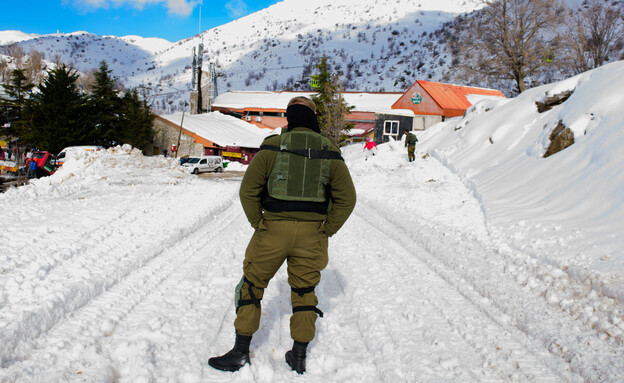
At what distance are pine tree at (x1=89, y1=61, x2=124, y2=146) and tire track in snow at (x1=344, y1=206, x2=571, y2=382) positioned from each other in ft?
143

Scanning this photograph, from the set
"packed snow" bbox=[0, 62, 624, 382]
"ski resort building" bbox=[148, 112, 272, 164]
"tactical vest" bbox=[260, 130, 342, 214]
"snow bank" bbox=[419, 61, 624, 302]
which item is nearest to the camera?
"tactical vest" bbox=[260, 130, 342, 214]

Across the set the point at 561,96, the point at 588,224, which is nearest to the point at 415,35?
the point at 561,96

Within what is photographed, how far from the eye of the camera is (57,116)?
3647cm

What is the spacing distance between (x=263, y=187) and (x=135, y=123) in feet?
156

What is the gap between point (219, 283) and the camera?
16.7 ft

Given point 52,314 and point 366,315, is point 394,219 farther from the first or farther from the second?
point 52,314

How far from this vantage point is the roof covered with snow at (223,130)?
47.3 meters

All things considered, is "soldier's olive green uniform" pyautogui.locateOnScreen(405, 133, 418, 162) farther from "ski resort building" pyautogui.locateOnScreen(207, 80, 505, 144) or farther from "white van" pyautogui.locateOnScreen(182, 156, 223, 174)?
"white van" pyautogui.locateOnScreen(182, 156, 223, 174)

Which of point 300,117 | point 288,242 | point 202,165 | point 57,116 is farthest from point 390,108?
point 288,242

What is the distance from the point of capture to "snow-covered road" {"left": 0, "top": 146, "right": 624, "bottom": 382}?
3.14 metres

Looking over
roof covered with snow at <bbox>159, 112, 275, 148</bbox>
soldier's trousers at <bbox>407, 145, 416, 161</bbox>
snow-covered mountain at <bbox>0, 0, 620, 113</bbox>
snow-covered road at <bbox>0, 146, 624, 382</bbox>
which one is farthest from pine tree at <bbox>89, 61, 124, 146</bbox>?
snow-covered mountain at <bbox>0, 0, 620, 113</bbox>

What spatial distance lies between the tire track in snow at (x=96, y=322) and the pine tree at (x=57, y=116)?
35757 millimetres

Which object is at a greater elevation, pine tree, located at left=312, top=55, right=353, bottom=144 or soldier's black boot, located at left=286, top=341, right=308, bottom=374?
pine tree, located at left=312, top=55, right=353, bottom=144

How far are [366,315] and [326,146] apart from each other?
79.3 inches
